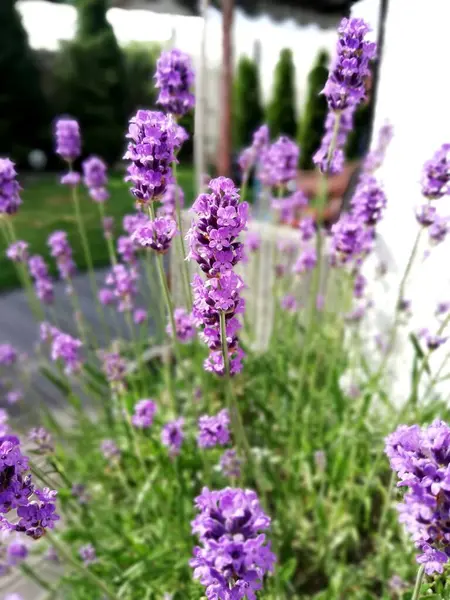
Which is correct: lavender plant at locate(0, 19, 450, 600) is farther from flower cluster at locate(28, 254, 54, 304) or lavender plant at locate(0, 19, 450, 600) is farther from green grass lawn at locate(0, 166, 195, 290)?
green grass lawn at locate(0, 166, 195, 290)

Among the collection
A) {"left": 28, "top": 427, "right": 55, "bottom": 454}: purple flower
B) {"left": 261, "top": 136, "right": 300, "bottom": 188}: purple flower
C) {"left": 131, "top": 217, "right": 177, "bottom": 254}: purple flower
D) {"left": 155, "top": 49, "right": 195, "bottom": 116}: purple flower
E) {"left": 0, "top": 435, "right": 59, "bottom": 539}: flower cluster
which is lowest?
{"left": 28, "top": 427, "right": 55, "bottom": 454}: purple flower

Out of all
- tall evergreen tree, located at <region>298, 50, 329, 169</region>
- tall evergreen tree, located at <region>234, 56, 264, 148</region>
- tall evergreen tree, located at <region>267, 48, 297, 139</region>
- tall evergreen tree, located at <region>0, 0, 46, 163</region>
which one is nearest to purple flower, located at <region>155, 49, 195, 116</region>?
tall evergreen tree, located at <region>298, 50, 329, 169</region>

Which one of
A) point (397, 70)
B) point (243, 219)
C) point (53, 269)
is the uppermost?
point (397, 70)

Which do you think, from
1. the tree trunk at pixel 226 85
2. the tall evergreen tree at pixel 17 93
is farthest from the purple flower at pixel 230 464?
the tall evergreen tree at pixel 17 93

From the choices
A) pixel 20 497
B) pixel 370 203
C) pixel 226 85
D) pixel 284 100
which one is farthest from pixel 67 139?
pixel 284 100

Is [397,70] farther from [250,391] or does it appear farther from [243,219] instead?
[243,219]

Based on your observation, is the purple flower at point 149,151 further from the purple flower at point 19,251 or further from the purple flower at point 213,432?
the purple flower at point 19,251

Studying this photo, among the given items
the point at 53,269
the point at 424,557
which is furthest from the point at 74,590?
the point at 53,269
